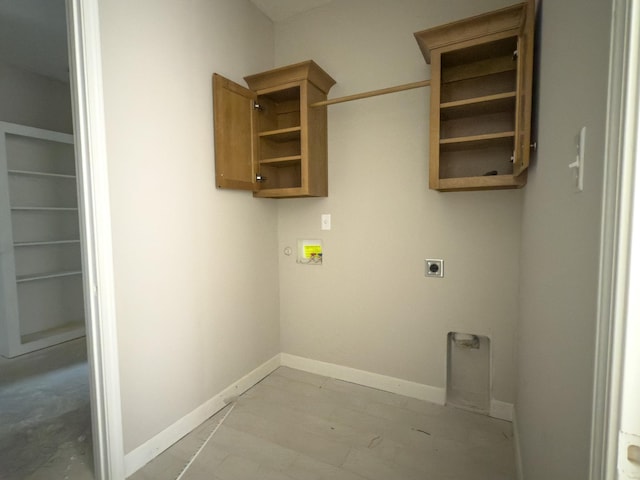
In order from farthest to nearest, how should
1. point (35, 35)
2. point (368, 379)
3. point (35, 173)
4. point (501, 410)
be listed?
1. point (35, 173)
2. point (35, 35)
3. point (368, 379)
4. point (501, 410)

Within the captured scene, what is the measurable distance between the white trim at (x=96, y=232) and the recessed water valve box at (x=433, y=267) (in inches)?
73.3

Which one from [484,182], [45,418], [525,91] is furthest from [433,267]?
[45,418]

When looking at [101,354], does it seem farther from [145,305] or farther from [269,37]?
[269,37]

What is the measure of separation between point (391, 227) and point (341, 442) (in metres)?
1.40

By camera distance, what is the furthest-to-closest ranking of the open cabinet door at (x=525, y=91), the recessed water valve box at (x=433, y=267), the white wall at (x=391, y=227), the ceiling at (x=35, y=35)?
the ceiling at (x=35, y=35)
the recessed water valve box at (x=433, y=267)
the white wall at (x=391, y=227)
the open cabinet door at (x=525, y=91)

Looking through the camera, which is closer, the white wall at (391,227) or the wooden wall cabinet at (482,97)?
the wooden wall cabinet at (482,97)

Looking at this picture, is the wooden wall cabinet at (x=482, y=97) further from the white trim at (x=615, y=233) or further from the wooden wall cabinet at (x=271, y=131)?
the white trim at (x=615, y=233)

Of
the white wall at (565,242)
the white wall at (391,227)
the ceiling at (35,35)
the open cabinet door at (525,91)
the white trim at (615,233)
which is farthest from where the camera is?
the ceiling at (35,35)

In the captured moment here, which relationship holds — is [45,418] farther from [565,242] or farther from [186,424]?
[565,242]

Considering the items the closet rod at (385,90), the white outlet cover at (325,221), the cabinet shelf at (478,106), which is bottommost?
the white outlet cover at (325,221)

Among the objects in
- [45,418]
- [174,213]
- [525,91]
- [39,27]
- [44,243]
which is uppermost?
[39,27]

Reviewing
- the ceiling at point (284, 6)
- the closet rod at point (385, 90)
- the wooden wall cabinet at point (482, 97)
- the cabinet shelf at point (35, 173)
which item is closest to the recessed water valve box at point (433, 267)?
the wooden wall cabinet at point (482, 97)

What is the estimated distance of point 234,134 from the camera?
2133 millimetres

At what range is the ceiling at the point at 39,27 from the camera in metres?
2.32
